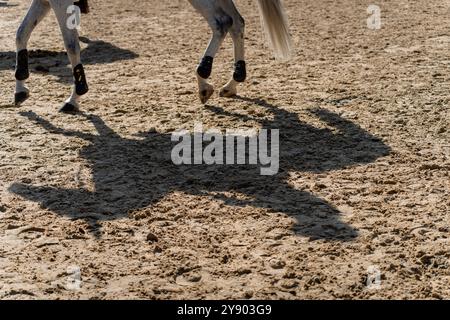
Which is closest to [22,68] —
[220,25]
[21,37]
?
[21,37]

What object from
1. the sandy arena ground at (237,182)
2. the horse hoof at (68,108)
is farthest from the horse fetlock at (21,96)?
the horse hoof at (68,108)

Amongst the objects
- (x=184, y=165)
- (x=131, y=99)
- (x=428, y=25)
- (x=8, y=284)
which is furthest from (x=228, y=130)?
(x=428, y=25)

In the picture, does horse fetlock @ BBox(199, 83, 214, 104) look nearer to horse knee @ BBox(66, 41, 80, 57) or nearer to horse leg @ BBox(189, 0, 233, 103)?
horse leg @ BBox(189, 0, 233, 103)

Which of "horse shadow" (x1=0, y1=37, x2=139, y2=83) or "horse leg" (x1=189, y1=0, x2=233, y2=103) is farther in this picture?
"horse shadow" (x1=0, y1=37, x2=139, y2=83)

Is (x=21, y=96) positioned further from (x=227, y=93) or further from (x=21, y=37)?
(x=227, y=93)

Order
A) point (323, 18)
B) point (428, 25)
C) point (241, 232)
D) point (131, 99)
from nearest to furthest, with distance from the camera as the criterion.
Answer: point (241, 232) → point (131, 99) → point (428, 25) → point (323, 18)

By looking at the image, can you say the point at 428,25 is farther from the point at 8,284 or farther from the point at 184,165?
the point at 8,284

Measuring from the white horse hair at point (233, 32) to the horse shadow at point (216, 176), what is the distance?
743 millimetres

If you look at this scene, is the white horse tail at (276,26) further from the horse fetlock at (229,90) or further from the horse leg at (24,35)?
the horse leg at (24,35)

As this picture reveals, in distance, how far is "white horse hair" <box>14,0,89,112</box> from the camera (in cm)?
680

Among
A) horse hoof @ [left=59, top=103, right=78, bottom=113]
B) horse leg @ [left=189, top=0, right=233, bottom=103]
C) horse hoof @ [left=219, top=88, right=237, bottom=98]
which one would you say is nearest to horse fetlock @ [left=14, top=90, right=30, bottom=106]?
horse hoof @ [left=59, top=103, right=78, bottom=113]

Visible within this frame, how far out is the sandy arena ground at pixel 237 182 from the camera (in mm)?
3844
